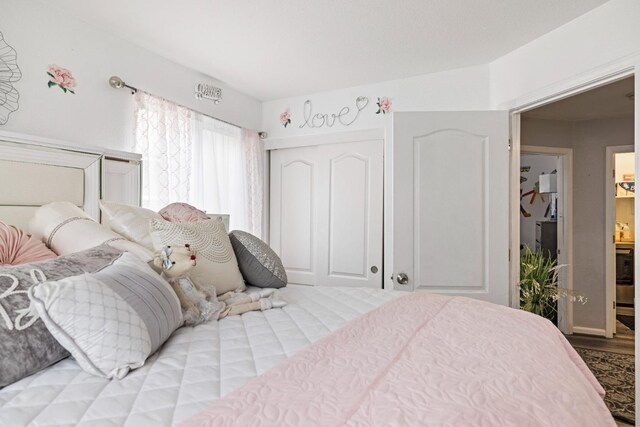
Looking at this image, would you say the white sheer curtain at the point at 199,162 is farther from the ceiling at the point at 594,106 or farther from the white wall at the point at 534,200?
the white wall at the point at 534,200

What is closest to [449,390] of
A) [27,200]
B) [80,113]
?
[27,200]

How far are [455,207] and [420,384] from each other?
1812mm

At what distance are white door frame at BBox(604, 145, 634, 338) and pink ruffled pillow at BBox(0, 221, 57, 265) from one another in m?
4.53

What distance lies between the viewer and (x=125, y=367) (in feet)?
2.56

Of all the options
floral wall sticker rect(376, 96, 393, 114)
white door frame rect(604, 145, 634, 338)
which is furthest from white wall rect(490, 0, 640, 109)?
white door frame rect(604, 145, 634, 338)

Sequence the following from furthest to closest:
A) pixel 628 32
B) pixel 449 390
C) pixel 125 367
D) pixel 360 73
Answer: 1. pixel 360 73
2. pixel 628 32
3. pixel 125 367
4. pixel 449 390

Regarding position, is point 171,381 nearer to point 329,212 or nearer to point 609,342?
point 329,212

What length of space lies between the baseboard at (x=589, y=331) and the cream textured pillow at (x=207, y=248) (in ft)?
12.3

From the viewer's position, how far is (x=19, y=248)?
3.68 ft

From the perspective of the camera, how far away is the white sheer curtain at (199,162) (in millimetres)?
2248

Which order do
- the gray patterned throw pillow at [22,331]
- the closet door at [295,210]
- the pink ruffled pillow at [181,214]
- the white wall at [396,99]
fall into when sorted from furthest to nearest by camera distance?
1. the closet door at [295,210]
2. the white wall at [396,99]
3. the pink ruffled pillow at [181,214]
4. the gray patterned throw pillow at [22,331]

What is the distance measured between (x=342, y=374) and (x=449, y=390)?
220 mm

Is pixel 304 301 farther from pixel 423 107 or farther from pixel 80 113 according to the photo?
pixel 423 107


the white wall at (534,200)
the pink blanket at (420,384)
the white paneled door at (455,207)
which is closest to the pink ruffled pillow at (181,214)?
the pink blanket at (420,384)
